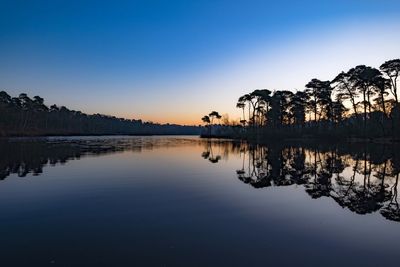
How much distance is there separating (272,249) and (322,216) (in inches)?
163

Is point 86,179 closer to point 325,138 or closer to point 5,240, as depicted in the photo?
point 5,240

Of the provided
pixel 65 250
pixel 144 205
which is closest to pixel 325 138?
pixel 144 205

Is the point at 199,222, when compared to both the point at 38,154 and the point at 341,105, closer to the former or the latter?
the point at 38,154

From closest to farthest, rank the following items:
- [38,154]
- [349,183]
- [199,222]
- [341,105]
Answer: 1. [199,222]
2. [349,183]
3. [38,154]
4. [341,105]

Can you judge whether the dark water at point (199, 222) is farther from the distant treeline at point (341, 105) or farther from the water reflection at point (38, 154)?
the distant treeline at point (341, 105)

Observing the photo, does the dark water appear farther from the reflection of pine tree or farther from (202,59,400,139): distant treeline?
(202,59,400,139): distant treeline

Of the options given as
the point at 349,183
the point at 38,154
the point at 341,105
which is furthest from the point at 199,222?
the point at 341,105

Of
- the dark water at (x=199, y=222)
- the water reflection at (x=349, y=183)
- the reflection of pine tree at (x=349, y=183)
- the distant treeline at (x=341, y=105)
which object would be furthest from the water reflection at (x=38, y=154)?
the distant treeline at (x=341, y=105)

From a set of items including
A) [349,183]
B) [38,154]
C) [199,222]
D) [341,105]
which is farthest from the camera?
[341,105]

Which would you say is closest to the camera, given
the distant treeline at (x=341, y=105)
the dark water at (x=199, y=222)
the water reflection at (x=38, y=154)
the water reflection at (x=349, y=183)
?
the dark water at (x=199, y=222)

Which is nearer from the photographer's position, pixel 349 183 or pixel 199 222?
pixel 199 222

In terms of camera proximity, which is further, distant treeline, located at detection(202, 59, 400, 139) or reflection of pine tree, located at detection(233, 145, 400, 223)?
distant treeline, located at detection(202, 59, 400, 139)

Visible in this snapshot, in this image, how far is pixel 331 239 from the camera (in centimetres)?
803

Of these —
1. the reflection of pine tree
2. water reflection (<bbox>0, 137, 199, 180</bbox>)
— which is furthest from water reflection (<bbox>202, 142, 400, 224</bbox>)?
water reflection (<bbox>0, 137, 199, 180</bbox>)
